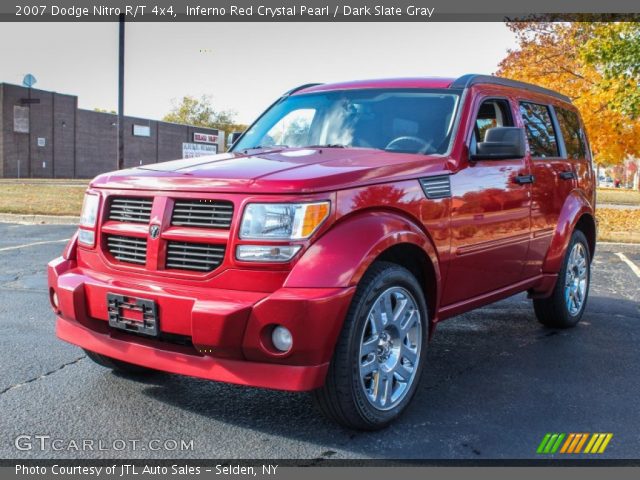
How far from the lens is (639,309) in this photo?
7.14 metres

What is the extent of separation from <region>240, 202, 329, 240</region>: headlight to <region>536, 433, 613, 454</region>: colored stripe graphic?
1.60m

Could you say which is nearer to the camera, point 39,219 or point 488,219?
point 488,219

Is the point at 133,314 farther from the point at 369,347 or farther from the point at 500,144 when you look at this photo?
the point at 500,144

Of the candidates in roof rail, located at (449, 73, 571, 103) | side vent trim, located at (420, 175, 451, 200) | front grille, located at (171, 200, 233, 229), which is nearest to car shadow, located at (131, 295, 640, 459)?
front grille, located at (171, 200, 233, 229)

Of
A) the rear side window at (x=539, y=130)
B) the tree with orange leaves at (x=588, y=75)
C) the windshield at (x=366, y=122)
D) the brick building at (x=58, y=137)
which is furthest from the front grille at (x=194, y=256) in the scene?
the brick building at (x=58, y=137)

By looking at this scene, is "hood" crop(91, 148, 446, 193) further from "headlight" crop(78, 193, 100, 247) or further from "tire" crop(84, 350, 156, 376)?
"tire" crop(84, 350, 156, 376)

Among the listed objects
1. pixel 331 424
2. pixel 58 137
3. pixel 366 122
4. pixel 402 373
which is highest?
pixel 58 137

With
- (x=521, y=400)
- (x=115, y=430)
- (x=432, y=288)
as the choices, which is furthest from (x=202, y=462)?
(x=521, y=400)

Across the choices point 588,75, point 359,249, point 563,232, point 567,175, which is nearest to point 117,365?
point 359,249

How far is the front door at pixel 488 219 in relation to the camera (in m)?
4.39

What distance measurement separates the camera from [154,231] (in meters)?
3.65

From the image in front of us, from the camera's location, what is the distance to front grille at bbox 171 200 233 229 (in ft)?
11.4

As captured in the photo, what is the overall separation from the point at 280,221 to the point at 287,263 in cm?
21

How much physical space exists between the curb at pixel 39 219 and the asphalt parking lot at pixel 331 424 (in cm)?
942
